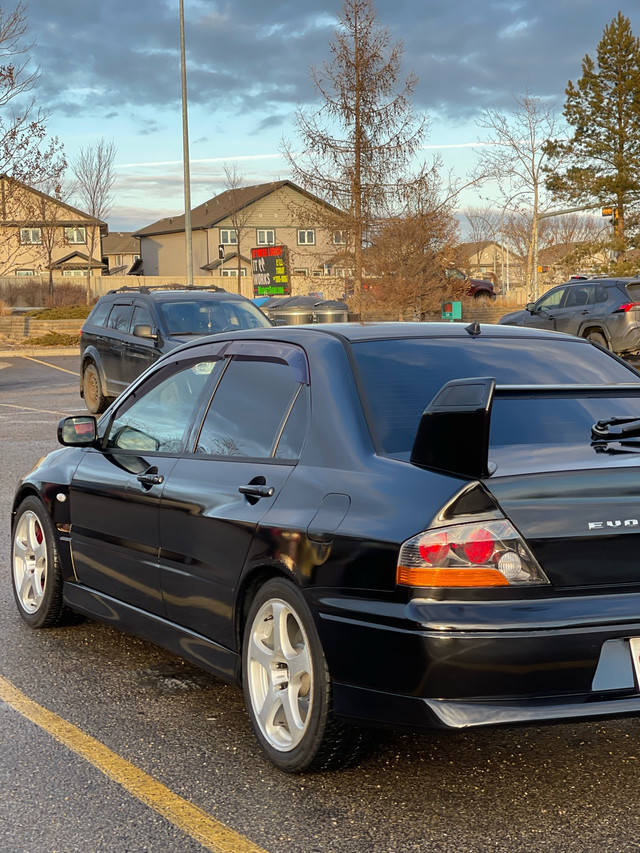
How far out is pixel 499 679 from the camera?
3508 mm

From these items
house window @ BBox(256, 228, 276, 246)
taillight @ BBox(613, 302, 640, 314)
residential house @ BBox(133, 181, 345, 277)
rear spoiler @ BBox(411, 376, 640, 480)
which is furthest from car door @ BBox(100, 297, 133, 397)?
house window @ BBox(256, 228, 276, 246)

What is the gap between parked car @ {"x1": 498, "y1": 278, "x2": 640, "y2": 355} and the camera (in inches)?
918

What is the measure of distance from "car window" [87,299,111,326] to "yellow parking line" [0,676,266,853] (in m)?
13.4

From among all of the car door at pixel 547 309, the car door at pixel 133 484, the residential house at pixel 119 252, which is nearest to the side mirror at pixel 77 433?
the car door at pixel 133 484

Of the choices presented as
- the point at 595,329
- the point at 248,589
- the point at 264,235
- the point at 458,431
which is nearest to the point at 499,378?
the point at 458,431

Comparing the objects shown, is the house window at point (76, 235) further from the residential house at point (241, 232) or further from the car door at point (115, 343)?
the car door at point (115, 343)

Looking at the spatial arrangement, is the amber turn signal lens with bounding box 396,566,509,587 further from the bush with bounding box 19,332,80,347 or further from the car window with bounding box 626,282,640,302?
the bush with bounding box 19,332,80,347

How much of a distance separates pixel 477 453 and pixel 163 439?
2.03 metres

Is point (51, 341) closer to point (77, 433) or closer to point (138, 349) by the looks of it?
point (138, 349)

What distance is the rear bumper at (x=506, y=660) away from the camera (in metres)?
3.50

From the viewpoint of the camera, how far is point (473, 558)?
140 inches

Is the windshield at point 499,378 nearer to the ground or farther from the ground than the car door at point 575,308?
farther from the ground

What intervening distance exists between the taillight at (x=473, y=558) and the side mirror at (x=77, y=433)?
2.57m

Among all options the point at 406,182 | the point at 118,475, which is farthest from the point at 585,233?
the point at 118,475
